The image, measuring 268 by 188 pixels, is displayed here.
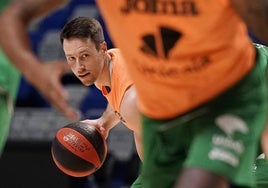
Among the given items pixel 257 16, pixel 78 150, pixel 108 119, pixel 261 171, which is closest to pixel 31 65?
pixel 257 16

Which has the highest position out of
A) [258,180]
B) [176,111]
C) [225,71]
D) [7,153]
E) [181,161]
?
[225,71]

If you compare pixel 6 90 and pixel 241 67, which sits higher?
pixel 241 67

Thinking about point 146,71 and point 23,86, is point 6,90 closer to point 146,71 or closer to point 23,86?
point 146,71

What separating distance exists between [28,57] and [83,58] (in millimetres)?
1985

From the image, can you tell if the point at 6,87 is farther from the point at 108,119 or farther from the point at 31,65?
the point at 108,119

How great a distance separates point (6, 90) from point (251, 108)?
39.8 inches

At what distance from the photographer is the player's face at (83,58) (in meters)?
4.51

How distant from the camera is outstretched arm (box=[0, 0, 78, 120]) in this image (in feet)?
8.30

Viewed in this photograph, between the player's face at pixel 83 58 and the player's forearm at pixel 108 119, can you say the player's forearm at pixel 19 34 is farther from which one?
the player's forearm at pixel 108 119

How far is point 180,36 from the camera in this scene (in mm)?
3047

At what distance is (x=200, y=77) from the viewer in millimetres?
3074

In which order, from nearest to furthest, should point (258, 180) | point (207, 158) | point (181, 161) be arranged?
point (207, 158)
point (181, 161)
point (258, 180)

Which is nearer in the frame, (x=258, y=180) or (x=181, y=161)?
(x=181, y=161)

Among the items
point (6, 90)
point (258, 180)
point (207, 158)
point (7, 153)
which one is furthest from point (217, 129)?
point (7, 153)
